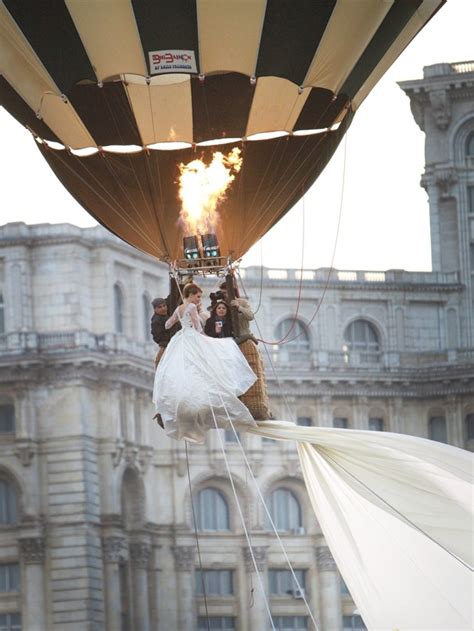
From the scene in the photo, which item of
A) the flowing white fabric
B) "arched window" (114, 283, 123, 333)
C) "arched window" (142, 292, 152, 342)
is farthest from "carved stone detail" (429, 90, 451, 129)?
the flowing white fabric

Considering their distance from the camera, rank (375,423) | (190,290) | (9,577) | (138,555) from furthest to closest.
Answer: (375,423) < (138,555) < (9,577) < (190,290)

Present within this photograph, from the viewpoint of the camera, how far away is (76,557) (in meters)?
71.4

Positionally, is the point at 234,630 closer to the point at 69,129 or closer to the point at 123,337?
the point at 123,337

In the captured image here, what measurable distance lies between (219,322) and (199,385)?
1.15 metres

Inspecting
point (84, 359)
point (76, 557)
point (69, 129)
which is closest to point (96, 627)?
point (76, 557)

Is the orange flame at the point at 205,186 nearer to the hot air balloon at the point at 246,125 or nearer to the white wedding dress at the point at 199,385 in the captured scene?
the hot air balloon at the point at 246,125

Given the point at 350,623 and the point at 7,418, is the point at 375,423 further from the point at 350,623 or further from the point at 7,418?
the point at 7,418

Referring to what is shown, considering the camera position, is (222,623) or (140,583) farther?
(140,583)

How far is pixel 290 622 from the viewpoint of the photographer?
72.1 meters

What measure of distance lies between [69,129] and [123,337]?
43.5m

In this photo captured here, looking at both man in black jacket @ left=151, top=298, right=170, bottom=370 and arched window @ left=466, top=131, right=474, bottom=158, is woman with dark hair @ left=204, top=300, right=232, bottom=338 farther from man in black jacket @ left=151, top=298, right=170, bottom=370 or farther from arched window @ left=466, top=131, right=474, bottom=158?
arched window @ left=466, top=131, right=474, bottom=158

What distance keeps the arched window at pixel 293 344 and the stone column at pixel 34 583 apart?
9989 mm

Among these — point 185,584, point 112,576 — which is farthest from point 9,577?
point 185,584

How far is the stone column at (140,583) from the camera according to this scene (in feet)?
233
